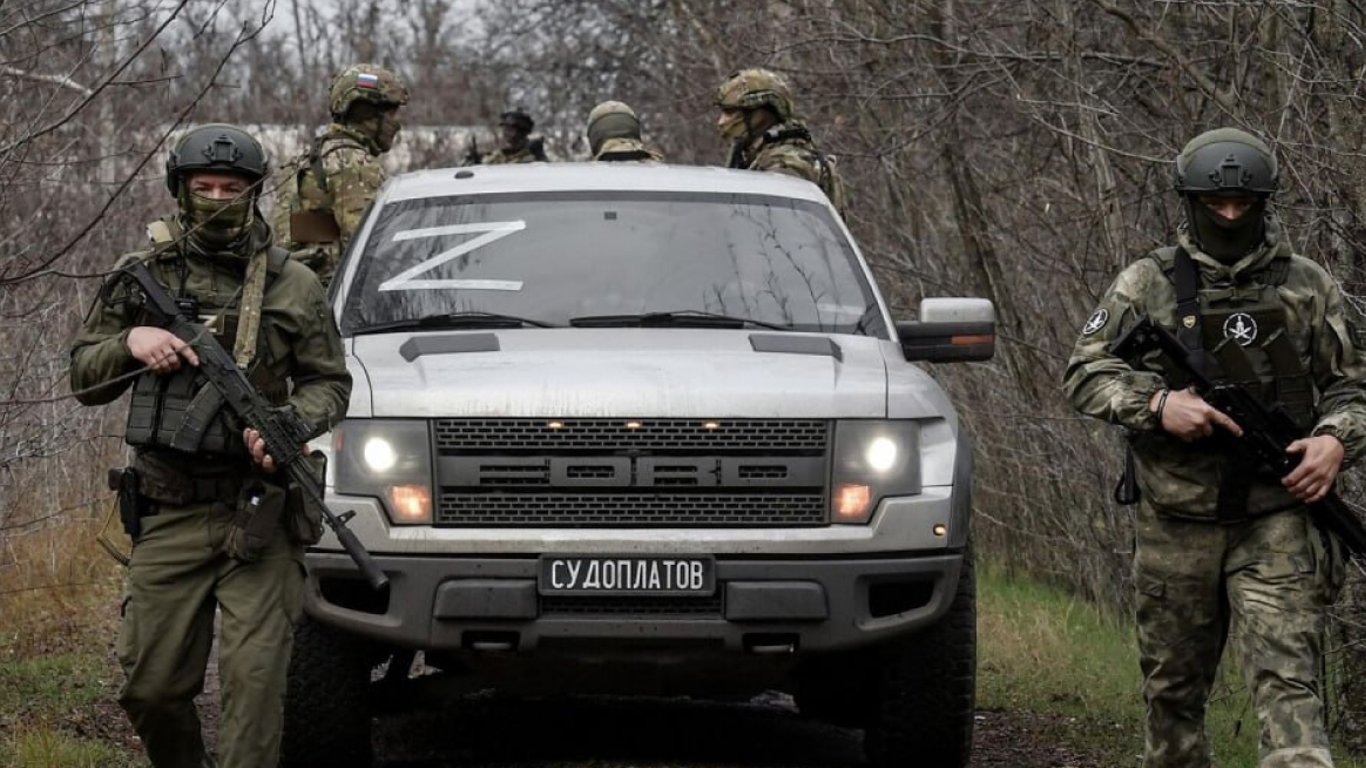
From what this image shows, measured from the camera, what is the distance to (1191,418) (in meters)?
5.90

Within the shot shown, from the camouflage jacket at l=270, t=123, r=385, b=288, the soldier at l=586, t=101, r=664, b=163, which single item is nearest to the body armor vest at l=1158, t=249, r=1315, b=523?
the camouflage jacket at l=270, t=123, r=385, b=288

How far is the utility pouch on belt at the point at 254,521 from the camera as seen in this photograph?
19.0 ft

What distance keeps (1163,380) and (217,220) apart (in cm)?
234

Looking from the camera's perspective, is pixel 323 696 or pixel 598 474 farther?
pixel 323 696

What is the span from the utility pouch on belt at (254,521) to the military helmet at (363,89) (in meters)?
4.60

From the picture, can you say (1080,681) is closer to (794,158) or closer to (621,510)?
(794,158)

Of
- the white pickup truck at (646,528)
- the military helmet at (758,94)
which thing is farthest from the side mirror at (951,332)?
the military helmet at (758,94)

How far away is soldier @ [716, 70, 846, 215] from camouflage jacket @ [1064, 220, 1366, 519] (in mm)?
4317

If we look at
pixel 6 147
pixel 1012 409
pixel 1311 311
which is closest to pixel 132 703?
pixel 6 147

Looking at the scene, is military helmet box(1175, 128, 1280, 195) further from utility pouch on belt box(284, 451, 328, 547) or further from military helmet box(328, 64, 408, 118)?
military helmet box(328, 64, 408, 118)

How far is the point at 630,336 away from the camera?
7.16 metres

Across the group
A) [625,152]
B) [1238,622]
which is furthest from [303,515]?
[625,152]

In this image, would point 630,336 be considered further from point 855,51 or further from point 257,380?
point 855,51

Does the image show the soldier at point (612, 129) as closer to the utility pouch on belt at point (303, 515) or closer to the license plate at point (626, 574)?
the license plate at point (626, 574)
